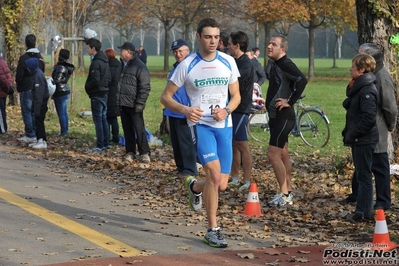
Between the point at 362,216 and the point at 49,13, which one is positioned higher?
the point at 49,13

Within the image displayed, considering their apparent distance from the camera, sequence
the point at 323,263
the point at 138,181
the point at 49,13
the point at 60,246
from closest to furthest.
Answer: the point at 323,263, the point at 60,246, the point at 138,181, the point at 49,13

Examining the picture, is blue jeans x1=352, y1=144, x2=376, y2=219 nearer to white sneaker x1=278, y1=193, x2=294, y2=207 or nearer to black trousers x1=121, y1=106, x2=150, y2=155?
white sneaker x1=278, y1=193, x2=294, y2=207

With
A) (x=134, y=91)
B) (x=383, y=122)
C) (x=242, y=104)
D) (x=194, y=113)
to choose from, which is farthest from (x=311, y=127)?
(x=194, y=113)

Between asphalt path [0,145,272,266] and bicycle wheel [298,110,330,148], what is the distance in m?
6.12

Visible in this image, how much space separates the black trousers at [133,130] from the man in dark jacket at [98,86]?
148 centimetres

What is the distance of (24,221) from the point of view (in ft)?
31.3

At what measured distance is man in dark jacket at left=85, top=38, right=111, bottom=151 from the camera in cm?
1661

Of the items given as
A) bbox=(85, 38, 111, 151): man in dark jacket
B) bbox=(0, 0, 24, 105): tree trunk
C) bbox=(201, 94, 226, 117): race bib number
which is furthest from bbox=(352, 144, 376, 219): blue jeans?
bbox=(0, 0, 24, 105): tree trunk

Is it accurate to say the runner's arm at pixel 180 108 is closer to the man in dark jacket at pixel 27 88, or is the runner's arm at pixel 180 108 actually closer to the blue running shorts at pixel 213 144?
the blue running shorts at pixel 213 144

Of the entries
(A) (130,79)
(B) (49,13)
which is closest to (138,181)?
(A) (130,79)

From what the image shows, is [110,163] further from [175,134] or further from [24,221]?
[24,221]

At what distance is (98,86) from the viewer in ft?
54.5

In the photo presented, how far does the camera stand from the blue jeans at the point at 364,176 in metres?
9.66

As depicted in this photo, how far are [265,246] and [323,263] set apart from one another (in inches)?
37.7
